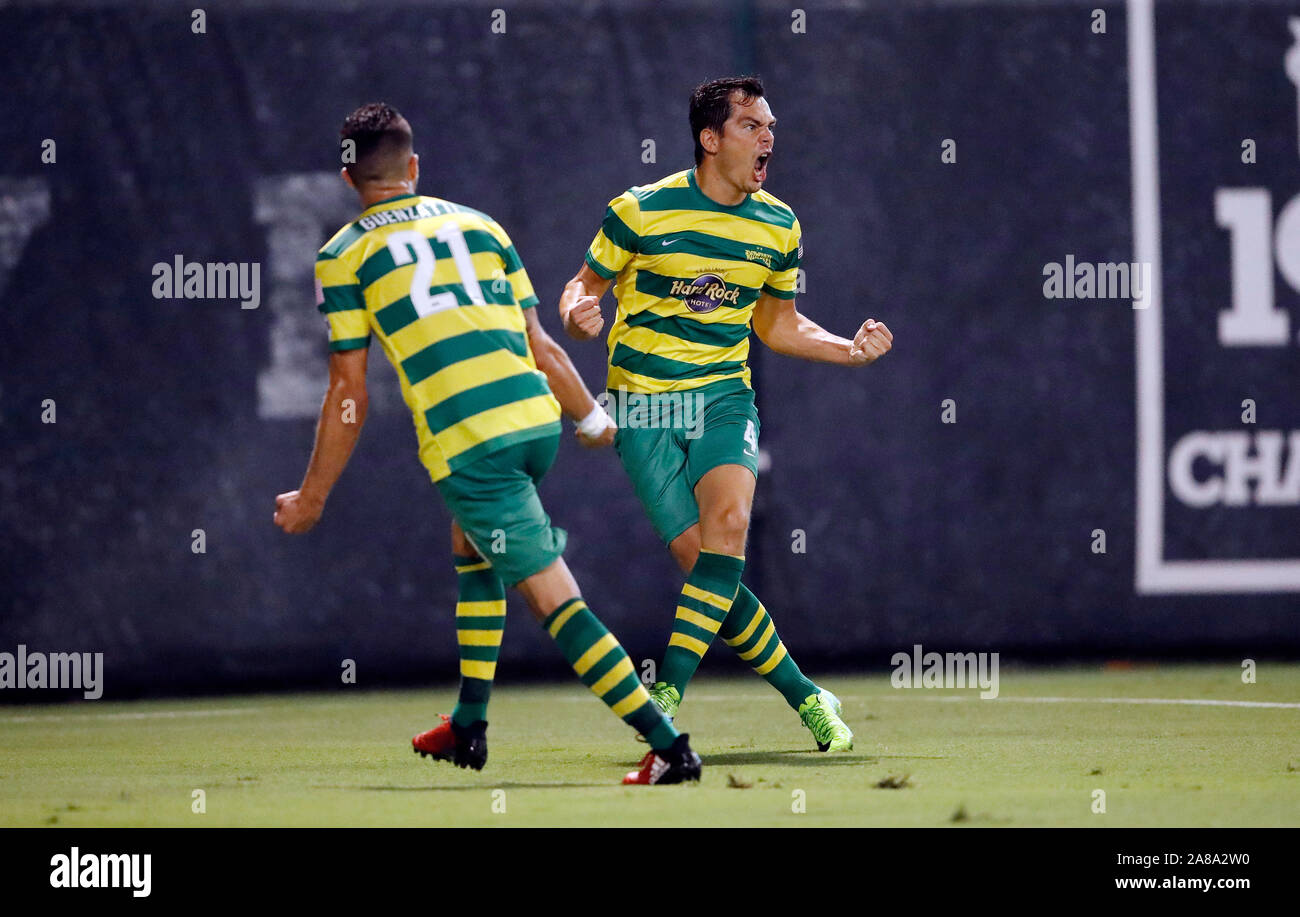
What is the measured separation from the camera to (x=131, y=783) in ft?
18.8

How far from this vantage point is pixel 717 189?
635cm

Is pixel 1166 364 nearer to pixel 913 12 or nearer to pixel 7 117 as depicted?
pixel 913 12

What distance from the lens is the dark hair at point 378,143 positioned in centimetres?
523

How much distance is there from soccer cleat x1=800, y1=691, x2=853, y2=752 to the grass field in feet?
0.22

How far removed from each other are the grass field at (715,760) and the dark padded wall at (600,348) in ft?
1.39

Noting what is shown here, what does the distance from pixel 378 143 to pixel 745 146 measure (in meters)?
1.47

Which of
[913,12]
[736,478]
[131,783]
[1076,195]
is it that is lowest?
[131,783]

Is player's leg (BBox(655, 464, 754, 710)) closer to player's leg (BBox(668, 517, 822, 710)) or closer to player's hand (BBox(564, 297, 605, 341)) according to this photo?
player's leg (BBox(668, 517, 822, 710))

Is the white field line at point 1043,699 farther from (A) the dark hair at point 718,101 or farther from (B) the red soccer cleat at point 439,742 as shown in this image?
(A) the dark hair at point 718,101

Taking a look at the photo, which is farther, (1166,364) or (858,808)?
(1166,364)

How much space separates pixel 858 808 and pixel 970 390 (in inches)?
204

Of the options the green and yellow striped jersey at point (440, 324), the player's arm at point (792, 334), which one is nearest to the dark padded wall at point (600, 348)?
the player's arm at point (792, 334)

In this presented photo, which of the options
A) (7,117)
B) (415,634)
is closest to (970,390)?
(415,634)

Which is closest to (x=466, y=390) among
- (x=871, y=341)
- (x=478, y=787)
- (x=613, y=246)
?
(x=478, y=787)
